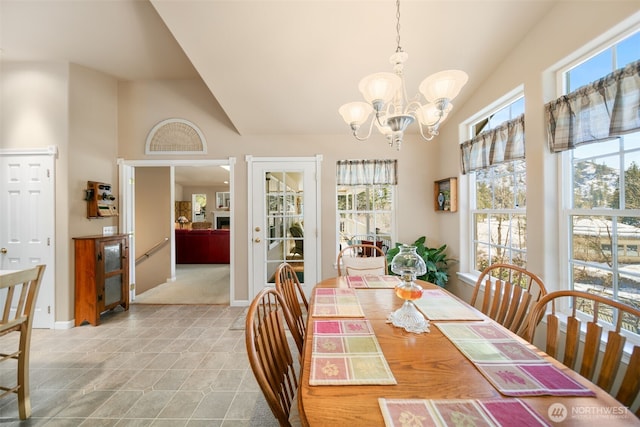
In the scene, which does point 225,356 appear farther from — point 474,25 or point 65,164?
point 474,25

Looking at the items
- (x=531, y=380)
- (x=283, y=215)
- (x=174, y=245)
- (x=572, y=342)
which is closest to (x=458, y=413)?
(x=531, y=380)

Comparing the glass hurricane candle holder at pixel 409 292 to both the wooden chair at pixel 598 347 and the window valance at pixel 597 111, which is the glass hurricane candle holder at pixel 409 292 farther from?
the window valance at pixel 597 111

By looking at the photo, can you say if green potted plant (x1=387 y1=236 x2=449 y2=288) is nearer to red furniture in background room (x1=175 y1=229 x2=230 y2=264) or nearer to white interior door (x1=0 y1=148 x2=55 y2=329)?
white interior door (x1=0 y1=148 x2=55 y2=329)

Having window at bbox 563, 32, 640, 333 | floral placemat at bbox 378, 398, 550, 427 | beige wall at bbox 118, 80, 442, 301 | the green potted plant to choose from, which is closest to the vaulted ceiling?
beige wall at bbox 118, 80, 442, 301

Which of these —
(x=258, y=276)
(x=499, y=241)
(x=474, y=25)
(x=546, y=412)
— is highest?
(x=474, y=25)

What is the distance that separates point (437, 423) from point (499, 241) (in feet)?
7.69

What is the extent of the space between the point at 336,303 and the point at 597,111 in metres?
1.90

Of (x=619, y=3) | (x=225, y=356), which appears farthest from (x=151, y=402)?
(x=619, y=3)

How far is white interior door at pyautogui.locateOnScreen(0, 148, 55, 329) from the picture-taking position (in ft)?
9.25

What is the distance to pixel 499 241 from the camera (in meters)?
2.49

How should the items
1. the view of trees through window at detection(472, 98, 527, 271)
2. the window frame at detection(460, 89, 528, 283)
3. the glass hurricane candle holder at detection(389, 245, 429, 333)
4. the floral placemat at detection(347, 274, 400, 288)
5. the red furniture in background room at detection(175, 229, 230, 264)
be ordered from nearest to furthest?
1. the glass hurricane candle holder at detection(389, 245, 429, 333)
2. the floral placemat at detection(347, 274, 400, 288)
3. the view of trees through window at detection(472, 98, 527, 271)
4. the window frame at detection(460, 89, 528, 283)
5. the red furniture in background room at detection(175, 229, 230, 264)

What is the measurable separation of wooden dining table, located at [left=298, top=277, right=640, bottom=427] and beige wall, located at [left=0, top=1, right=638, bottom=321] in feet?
4.67

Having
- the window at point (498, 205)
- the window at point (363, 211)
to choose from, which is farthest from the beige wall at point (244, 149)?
the window at point (498, 205)

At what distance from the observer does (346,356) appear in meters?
1.00
